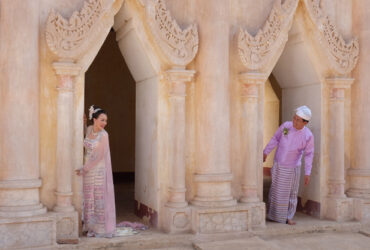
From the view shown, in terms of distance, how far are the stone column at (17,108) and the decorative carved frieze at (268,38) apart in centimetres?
266

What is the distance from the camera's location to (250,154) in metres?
5.83

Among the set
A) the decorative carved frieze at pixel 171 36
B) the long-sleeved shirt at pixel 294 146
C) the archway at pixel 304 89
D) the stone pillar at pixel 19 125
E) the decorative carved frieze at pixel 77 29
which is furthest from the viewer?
the archway at pixel 304 89

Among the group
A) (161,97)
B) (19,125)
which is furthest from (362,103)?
(19,125)

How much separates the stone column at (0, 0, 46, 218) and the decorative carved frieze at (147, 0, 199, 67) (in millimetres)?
1417

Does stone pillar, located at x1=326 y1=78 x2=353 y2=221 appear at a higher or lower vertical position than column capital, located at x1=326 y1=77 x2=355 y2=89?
lower

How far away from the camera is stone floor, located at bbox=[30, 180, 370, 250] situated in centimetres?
500

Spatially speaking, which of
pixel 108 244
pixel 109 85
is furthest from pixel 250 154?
pixel 109 85

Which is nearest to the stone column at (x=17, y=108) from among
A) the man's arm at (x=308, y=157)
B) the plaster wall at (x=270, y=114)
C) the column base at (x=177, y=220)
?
the column base at (x=177, y=220)

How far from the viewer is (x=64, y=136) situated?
4.93 m

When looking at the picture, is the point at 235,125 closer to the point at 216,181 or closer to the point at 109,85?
the point at 216,181

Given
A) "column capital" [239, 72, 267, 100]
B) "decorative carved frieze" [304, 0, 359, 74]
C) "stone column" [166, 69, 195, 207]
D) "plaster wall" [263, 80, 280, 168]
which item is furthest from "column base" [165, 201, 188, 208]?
"plaster wall" [263, 80, 280, 168]

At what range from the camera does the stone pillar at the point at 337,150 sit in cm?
640

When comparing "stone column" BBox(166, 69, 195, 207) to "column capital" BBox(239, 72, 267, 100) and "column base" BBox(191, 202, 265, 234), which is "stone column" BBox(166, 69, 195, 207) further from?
"column capital" BBox(239, 72, 267, 100)

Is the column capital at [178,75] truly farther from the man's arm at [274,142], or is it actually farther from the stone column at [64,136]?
the man's arm at [274,142]
